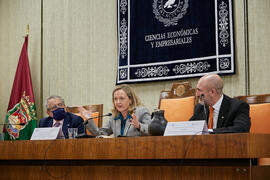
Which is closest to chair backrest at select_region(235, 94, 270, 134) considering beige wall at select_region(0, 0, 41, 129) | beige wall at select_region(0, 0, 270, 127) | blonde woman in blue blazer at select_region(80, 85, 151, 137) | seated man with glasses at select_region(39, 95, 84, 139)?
blonde woman in blue blazer at select_region(80, 85, 151, 137)

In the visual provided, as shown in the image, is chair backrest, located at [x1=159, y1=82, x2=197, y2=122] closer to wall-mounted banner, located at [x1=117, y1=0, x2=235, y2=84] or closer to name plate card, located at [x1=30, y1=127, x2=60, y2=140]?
wall-mounted banner, located at [x1=117, y1=0, x2=235, y2=84]

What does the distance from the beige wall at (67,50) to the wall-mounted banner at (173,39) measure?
0.54 feet

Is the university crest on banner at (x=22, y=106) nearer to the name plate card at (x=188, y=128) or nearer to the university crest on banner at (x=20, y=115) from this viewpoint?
the university crest on banner at (x=20, y=115)

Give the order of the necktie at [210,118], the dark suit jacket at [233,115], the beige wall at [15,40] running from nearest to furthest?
the dark suit jacket at [233,115] → the necktie at [210,118] → the beige wall at [15,40]

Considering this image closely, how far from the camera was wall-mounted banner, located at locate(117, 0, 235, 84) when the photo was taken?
13.8 ft

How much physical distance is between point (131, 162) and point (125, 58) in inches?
107

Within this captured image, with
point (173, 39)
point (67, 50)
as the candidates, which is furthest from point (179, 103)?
point (67, 50)

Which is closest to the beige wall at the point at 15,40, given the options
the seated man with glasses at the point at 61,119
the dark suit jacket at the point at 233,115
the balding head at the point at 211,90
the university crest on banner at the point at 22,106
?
the university crest on banner at the point at 22,106

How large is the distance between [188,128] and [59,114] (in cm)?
182

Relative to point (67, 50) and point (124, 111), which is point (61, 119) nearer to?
point (124, 111)

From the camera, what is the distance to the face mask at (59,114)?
3.67 meters

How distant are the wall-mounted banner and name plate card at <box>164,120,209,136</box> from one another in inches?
80.6

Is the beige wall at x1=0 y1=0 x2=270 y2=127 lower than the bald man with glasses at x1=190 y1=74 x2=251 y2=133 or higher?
higher

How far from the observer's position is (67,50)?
553 centimetres
